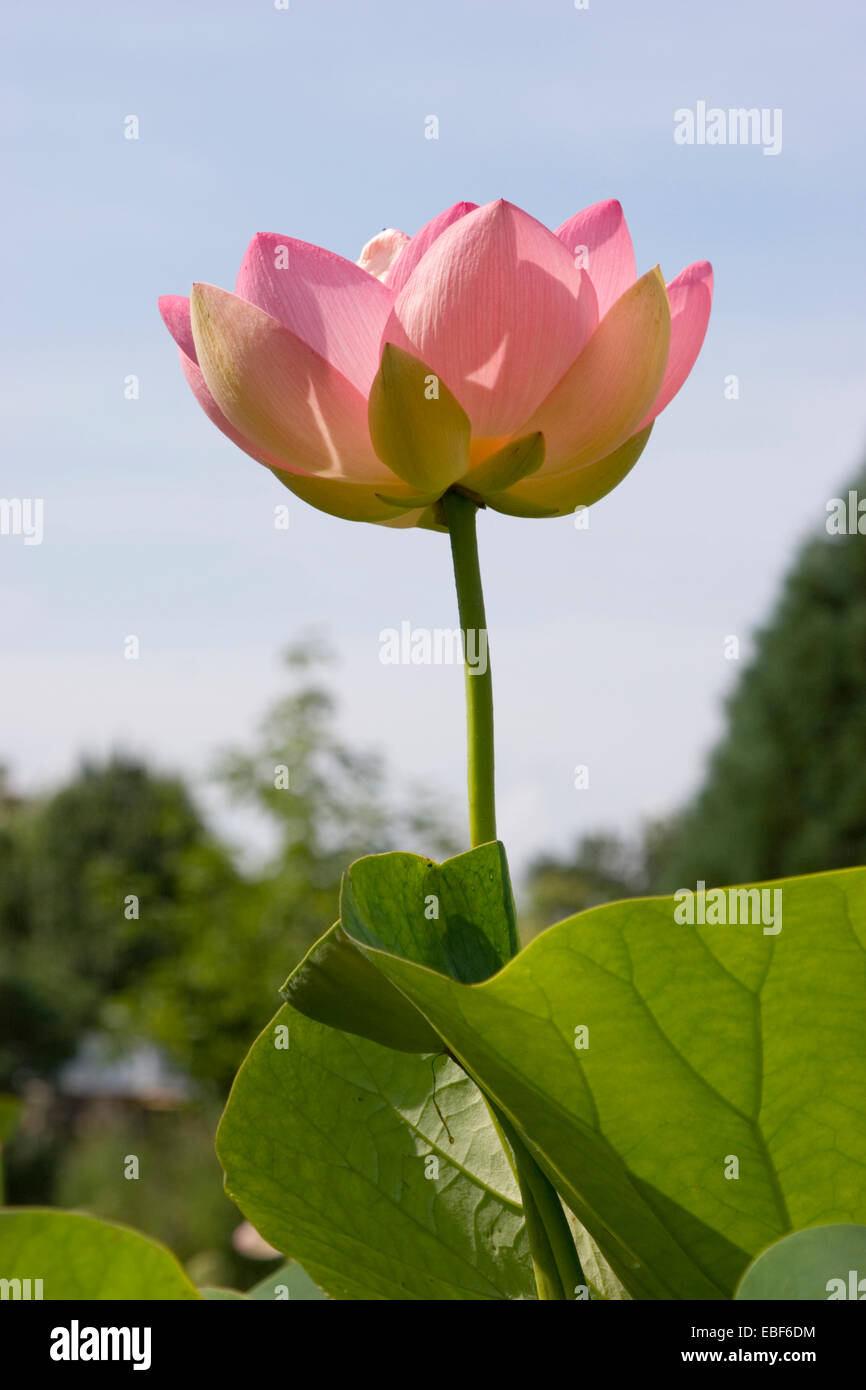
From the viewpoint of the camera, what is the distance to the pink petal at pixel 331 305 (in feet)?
1.18

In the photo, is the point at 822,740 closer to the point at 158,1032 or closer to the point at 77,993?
the point at 158,1032

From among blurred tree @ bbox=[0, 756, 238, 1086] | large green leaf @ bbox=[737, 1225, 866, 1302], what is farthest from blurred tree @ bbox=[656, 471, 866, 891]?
large green leaf @ bbox=[737, 1225, 866, 1302]

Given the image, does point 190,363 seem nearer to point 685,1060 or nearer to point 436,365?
point 436,365

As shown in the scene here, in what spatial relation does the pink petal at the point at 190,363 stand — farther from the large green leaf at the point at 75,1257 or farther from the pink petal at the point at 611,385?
the large green leaf at the point at 75,1257

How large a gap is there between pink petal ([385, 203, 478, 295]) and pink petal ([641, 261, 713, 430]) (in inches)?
2.9

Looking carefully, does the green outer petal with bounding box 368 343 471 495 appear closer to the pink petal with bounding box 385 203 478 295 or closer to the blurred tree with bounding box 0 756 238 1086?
the pink petal with bounding box 385 203 478 295

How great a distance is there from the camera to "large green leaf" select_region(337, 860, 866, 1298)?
268 mm

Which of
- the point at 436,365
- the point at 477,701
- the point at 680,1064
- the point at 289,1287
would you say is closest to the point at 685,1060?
the point at 680,1064

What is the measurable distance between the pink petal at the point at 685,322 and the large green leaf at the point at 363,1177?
223 millimetres

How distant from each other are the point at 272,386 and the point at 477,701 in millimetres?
114

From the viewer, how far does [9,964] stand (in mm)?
10906

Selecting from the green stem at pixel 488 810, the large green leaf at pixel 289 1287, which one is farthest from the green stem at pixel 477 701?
the large green leaf at pixel 289 1287

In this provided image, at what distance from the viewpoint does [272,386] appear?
0.35 metres
